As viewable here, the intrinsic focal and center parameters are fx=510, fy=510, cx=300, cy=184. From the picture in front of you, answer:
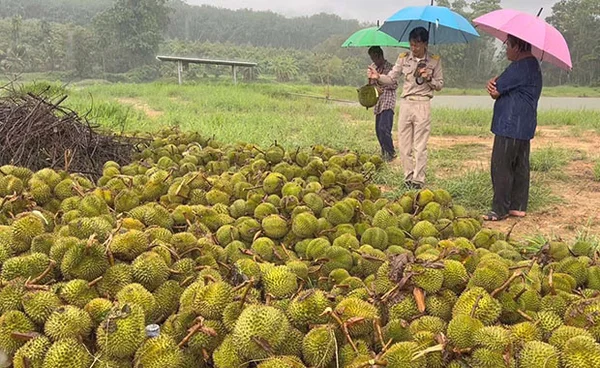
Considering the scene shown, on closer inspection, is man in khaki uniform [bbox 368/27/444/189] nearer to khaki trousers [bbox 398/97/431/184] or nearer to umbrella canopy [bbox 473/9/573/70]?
khaki trousers [bbox 398/97/431/184]

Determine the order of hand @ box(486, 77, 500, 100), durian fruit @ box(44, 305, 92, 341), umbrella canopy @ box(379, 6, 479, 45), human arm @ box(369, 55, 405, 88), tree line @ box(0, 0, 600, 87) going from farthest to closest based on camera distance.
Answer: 1. tree line @ box(0, 0, 600, 87)
2. human arm @ box(369, 55, 405, 88)
3. umbrella canopy @ box(379, 6, 479, 45)
4. hand @ box(486, 77, 500, 100)
5. durian fruit @ box(44, 305, 92, 341)

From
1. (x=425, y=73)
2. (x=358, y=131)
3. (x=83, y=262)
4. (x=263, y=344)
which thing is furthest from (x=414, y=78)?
(x=358, y=131)

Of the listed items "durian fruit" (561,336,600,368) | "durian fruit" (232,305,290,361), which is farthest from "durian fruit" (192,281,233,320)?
"durian fruit" (561,336,600,368)

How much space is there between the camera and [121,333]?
56.0 inches

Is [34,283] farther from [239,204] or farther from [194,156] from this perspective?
[194,156]

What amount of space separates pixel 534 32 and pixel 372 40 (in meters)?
3.42

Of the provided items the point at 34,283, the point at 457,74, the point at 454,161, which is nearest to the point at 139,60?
the point at 457,74

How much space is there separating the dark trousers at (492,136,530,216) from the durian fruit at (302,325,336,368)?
3617 mm

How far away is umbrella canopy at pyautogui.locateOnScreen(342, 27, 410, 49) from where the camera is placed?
23.5ft

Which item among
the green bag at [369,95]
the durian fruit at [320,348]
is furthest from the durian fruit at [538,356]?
the green bag at [369,95]

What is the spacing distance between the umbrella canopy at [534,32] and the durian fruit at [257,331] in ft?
11.6

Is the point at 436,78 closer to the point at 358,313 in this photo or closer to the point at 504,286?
the point at 504,286

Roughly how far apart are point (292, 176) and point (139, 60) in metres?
59.5

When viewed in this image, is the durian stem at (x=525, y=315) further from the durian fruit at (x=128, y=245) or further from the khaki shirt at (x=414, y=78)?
the khaki shirt at (x=414, y=78)
